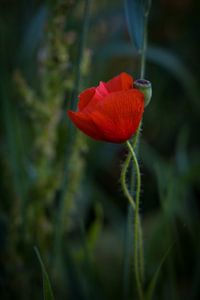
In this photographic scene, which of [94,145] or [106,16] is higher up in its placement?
[106,16]

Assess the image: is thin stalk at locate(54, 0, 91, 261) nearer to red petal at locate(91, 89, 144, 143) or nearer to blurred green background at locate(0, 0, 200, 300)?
blurred green background at locate(0, 0, 200, 300)

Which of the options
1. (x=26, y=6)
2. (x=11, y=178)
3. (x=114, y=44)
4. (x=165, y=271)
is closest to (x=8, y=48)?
(x=26, y=6)

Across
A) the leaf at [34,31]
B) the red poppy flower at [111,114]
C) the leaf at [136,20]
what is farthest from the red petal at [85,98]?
the leaf at [34,31]

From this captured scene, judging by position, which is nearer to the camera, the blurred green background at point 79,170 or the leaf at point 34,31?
the blurred green background at point 79,170

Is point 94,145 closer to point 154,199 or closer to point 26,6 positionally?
point 154,199

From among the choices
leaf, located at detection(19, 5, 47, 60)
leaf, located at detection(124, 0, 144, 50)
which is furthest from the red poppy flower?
leaf, located at detection(19, 5, 47, 60)

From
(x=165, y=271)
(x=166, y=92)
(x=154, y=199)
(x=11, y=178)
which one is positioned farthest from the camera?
(x=166, y=92)

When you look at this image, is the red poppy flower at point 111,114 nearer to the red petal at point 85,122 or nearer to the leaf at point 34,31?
the red petal at point 85,122
